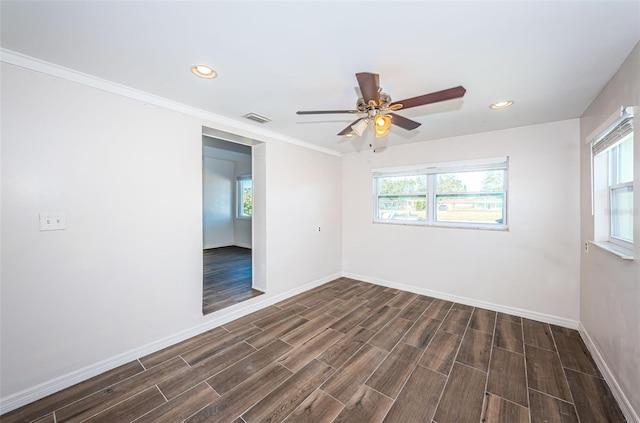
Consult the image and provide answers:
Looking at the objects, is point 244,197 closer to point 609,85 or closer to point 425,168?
point 425,168

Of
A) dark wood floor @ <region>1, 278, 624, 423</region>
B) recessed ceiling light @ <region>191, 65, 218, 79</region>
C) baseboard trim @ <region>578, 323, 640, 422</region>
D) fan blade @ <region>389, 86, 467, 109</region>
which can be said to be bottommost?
dark wood floor @ <region>1, 278, 624, 423</region>

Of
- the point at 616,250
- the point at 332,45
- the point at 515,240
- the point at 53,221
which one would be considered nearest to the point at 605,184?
the point at 616,250

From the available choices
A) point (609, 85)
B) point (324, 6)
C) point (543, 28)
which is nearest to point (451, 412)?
point (543, 28)

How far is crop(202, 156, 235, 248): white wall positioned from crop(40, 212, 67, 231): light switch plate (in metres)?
4.85

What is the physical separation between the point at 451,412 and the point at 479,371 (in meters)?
0.61

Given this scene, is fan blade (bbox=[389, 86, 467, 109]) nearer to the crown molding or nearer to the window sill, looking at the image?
the window sill

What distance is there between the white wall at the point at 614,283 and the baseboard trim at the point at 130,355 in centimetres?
329

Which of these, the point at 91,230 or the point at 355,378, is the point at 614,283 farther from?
the point at 91,230

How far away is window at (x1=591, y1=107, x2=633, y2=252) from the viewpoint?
6.02ft

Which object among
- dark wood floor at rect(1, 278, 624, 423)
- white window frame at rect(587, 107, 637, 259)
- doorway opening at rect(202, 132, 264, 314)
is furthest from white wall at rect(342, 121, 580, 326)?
doorway opening at rect(202, 132, 264, 314)

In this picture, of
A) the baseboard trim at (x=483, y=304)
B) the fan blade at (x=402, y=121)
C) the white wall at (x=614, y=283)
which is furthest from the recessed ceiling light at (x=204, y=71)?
the baseboard trim at (x=483, y=304)

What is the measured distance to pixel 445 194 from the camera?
3729mm

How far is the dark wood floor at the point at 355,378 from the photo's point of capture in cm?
167

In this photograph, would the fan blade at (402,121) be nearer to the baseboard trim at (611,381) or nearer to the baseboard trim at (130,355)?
the baseboard trim at (611,381)
